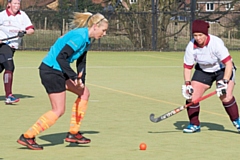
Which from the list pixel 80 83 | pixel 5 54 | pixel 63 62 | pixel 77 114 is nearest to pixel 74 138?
pixel 77 114

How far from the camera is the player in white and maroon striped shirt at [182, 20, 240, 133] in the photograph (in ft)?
30.0

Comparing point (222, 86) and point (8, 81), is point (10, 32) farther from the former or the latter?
point (222, 86)

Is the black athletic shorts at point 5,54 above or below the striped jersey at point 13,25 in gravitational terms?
below

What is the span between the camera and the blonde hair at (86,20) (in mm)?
8102

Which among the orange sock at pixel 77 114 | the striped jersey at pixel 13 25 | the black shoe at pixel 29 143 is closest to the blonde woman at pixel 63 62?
the black shoe at pixel 29 143

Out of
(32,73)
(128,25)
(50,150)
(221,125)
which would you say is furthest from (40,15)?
(50,150)

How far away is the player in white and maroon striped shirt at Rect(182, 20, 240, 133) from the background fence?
18941mm

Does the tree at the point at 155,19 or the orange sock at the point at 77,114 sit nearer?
the orange sock at the point at 77,114

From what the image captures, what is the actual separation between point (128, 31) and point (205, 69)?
19630mm

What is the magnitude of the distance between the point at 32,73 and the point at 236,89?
5.83 m

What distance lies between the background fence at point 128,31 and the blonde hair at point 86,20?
2005 centimetres

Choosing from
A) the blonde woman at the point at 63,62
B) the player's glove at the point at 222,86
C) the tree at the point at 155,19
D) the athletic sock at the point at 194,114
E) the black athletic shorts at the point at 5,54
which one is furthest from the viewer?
the tree at the point at 155,19

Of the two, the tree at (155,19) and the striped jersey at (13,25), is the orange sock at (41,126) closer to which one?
the striped jersey at (13,25)

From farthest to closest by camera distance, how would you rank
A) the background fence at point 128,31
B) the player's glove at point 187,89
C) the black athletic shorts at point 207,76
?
1. the background fence at point 128,31
2. the black athletic shorts at point 207,76
3. the player's glove at point 187,89
